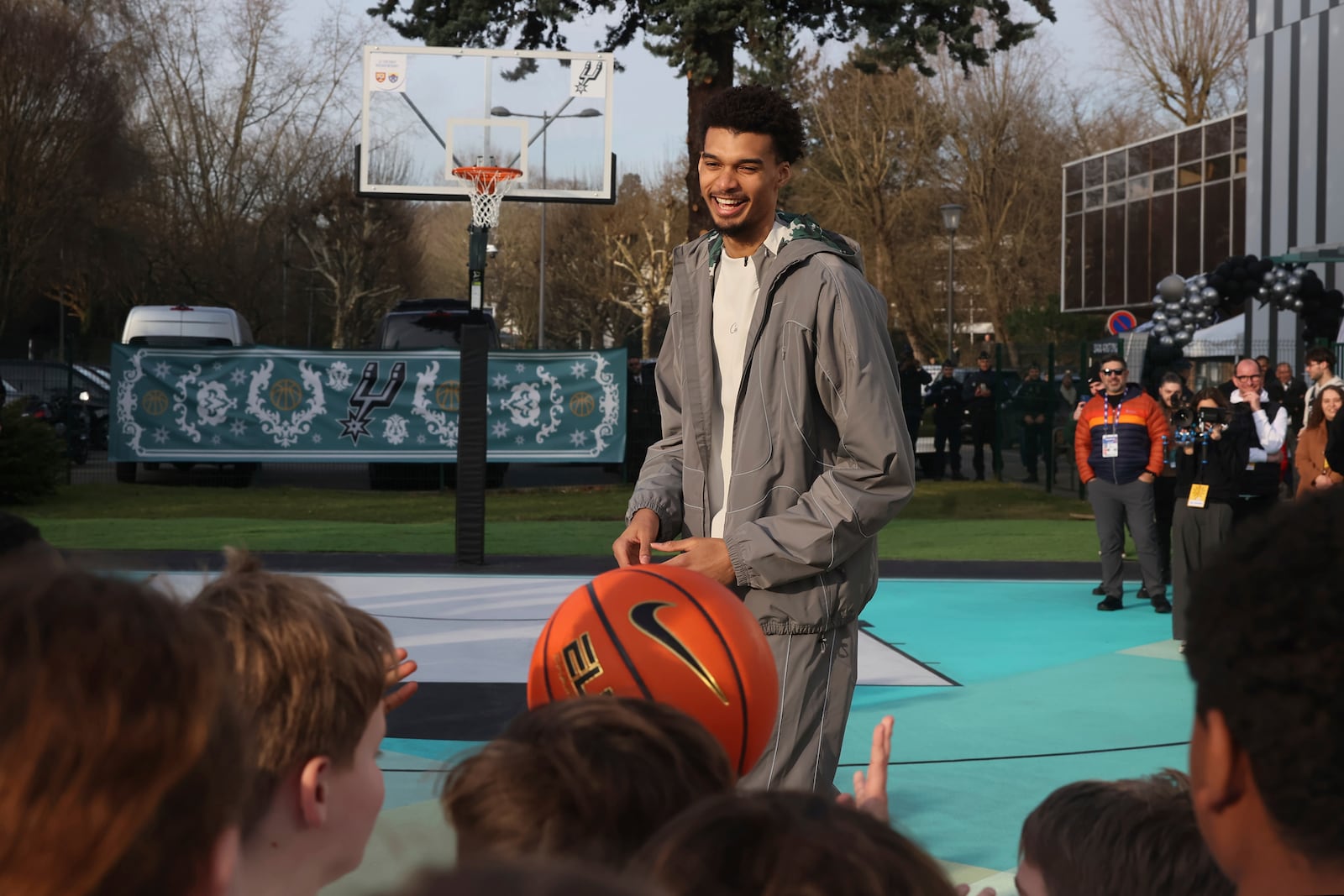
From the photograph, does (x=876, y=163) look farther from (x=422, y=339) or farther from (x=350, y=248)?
(x=422, y=339)

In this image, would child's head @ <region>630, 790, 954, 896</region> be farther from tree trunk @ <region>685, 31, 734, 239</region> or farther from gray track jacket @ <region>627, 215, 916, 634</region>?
tree trunk @ <region>685, 31, 734, 239</region>

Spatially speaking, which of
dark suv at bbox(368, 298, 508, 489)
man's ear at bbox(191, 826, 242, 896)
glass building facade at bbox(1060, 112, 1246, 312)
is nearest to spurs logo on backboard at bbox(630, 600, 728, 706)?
man's ear at bbox(191, 826, 242, 896)

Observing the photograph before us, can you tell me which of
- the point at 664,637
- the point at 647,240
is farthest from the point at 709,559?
the point at 647,240

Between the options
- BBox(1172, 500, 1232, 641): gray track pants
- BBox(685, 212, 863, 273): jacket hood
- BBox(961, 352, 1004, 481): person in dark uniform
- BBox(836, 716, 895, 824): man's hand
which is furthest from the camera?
BBox(961, 352, 1004, 481): person in dark uniform

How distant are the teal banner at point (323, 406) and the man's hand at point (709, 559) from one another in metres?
17.3

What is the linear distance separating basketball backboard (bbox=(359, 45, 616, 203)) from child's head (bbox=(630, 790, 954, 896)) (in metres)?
17.8

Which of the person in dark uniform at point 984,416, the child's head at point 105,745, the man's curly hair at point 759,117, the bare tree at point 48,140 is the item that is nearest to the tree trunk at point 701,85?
the person in dark uniform at point 984,416

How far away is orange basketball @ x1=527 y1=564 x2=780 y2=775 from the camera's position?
293 centimetres

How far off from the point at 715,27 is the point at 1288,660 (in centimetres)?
1934

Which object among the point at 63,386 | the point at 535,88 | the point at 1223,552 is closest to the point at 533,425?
the point at 535,88

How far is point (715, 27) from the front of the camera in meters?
19.9

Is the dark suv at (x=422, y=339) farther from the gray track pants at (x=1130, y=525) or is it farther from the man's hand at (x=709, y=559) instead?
the man's hand at (x=709, y=559)

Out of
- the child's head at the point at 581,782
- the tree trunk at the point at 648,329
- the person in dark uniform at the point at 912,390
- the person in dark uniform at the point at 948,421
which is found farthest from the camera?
the tree trunk at the point at 648,329

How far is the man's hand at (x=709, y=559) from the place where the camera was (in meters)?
3.43
